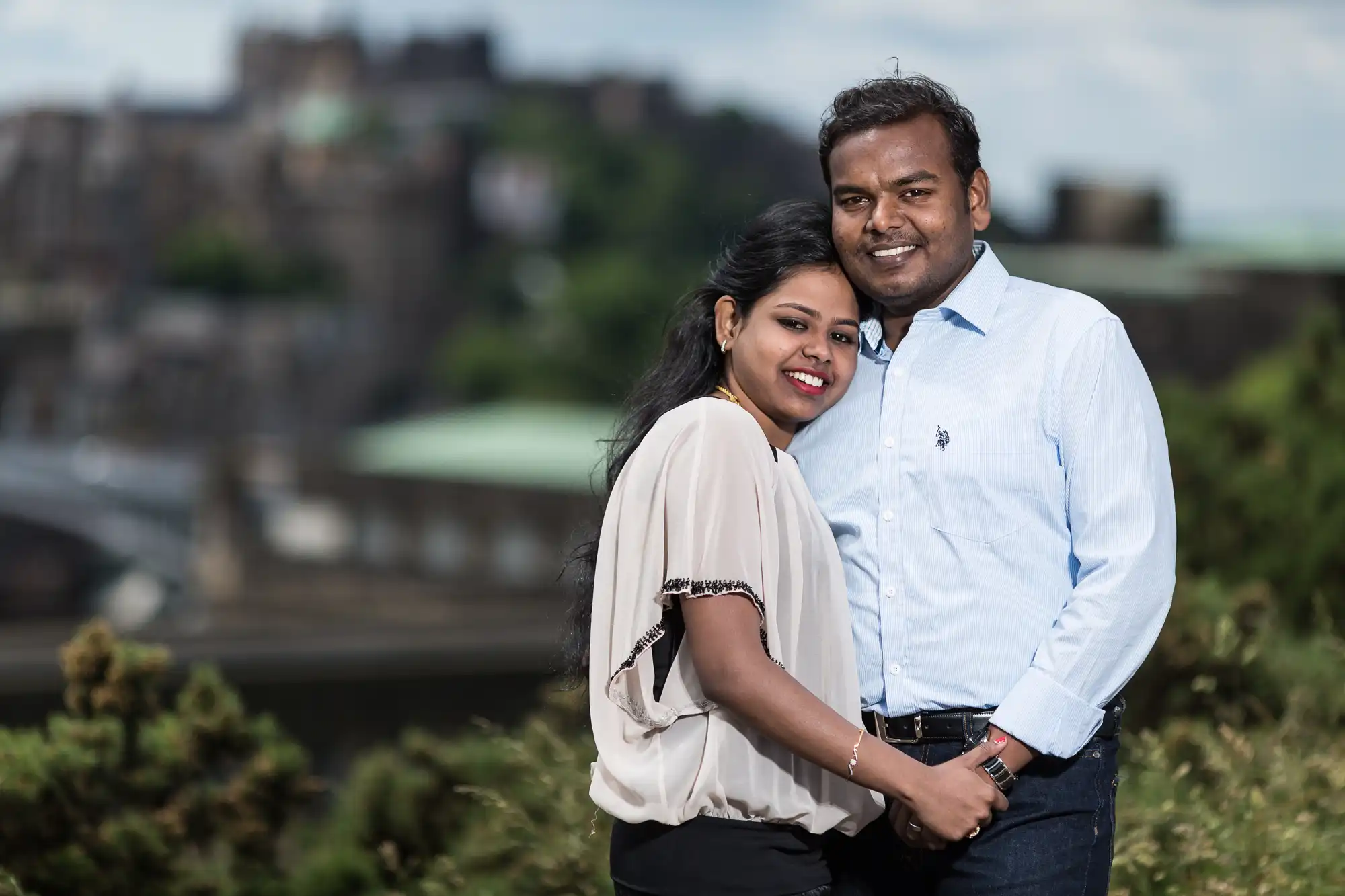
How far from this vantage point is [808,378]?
269 cm

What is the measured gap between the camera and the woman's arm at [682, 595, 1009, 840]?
2465mm

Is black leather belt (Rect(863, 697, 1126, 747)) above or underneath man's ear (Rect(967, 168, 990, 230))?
underneath

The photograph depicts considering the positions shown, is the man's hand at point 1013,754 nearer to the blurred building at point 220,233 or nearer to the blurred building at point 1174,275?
the blurred building at point 1174,275

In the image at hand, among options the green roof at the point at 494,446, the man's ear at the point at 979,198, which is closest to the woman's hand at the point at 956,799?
the man's ear at the point at 979,198

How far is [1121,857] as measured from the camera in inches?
150

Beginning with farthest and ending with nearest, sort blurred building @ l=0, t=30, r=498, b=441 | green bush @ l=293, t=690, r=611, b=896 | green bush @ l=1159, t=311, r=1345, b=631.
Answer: blurred building @ l=0, t=30, r=498, b=441 < green bush @ l=1159, t=311, r=1345, b=631 < green bush @ l=293, t=690, r=611, b=896

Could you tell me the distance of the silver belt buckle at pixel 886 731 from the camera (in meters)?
2.64

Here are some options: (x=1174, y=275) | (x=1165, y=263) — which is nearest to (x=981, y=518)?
(x=1174, y=275)

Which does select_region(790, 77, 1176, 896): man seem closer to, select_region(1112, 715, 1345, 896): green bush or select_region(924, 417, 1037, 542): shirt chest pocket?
select_region(924, 417, 1037, 542): shirt chest pocket

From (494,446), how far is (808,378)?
169ft

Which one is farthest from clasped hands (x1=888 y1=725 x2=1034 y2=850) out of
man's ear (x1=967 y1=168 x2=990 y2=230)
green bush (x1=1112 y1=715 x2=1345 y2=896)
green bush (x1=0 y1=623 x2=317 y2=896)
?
green bush (x1=0 y1=623 x2=317 y2=896)

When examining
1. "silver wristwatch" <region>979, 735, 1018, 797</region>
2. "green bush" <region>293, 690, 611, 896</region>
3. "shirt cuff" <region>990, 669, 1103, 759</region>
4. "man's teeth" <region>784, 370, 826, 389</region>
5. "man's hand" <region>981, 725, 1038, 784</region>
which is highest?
"man's teeth" <region>784, 370, 826, 389</region>

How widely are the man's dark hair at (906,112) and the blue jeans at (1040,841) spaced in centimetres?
88

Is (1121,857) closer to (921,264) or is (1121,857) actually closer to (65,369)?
(921,264)
